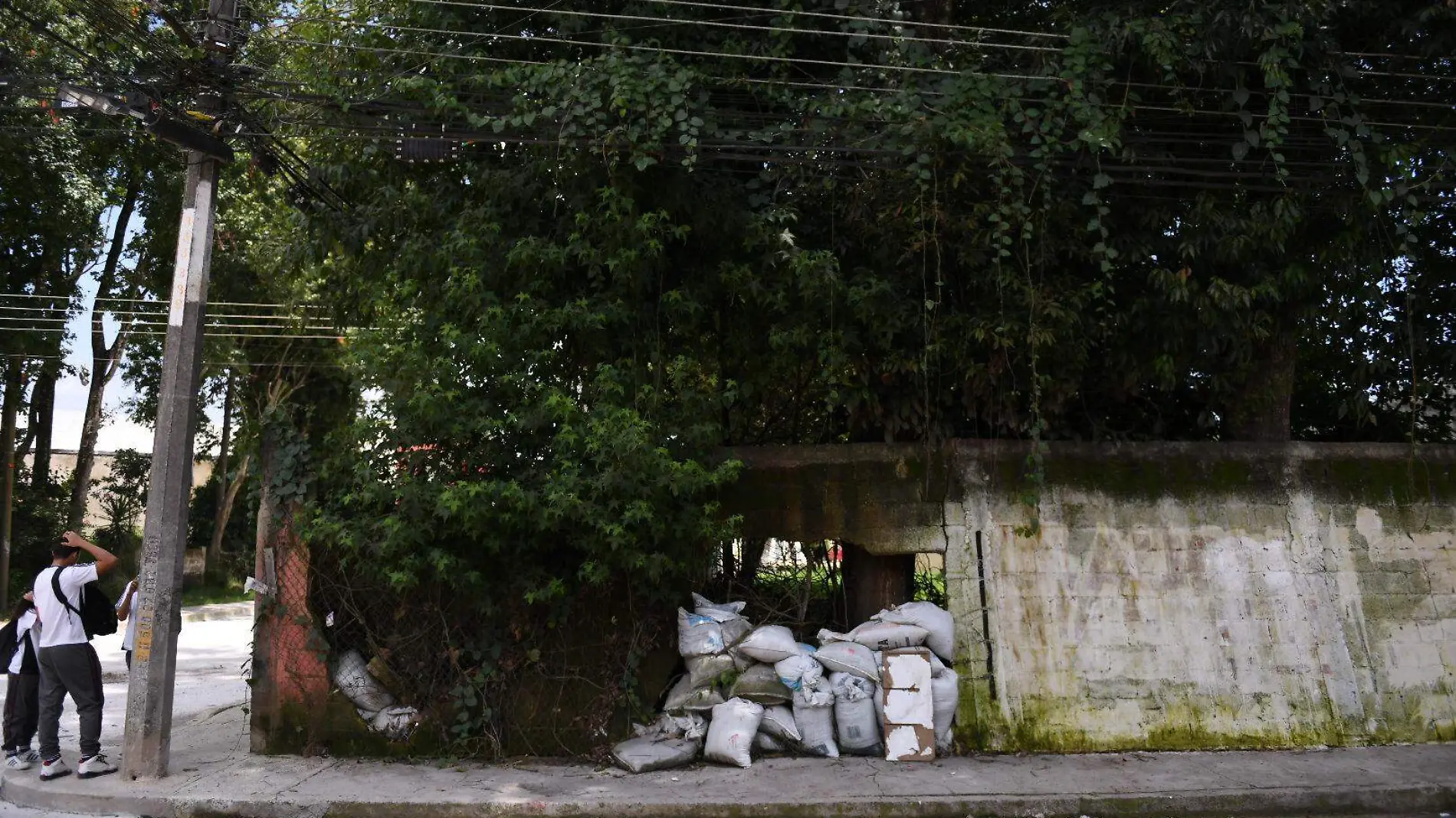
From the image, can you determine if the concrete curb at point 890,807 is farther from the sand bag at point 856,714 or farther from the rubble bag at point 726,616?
the rubble bag at point 726,616

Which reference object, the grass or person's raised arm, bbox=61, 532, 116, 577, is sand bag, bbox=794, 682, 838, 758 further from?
the grass

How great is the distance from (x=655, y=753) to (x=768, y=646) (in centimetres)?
104

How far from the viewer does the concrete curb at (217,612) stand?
62.5 feet

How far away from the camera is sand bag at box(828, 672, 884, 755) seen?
6.82m

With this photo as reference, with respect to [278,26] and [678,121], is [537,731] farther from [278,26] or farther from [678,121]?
[278,26]

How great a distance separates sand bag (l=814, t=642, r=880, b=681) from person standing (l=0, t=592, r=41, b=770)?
5.44 meters

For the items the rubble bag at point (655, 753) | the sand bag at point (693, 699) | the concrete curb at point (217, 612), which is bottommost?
the rubble bag at point (655, 753)

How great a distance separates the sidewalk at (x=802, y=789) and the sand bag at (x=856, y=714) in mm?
158

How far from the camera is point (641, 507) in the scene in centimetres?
629

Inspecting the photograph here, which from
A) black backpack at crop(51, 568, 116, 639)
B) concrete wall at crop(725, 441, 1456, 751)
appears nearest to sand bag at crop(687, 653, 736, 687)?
concrete wall at crop(725, 441, 1456, 751)

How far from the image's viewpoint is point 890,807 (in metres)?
5.84

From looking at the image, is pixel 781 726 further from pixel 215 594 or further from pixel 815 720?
pixel 215 594

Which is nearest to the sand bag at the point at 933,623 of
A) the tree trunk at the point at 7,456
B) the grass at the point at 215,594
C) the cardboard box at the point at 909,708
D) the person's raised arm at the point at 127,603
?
the cardboard box at the point at 909,708

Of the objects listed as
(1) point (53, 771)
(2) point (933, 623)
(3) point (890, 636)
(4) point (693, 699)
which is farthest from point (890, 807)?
(1) point (53, 771)
